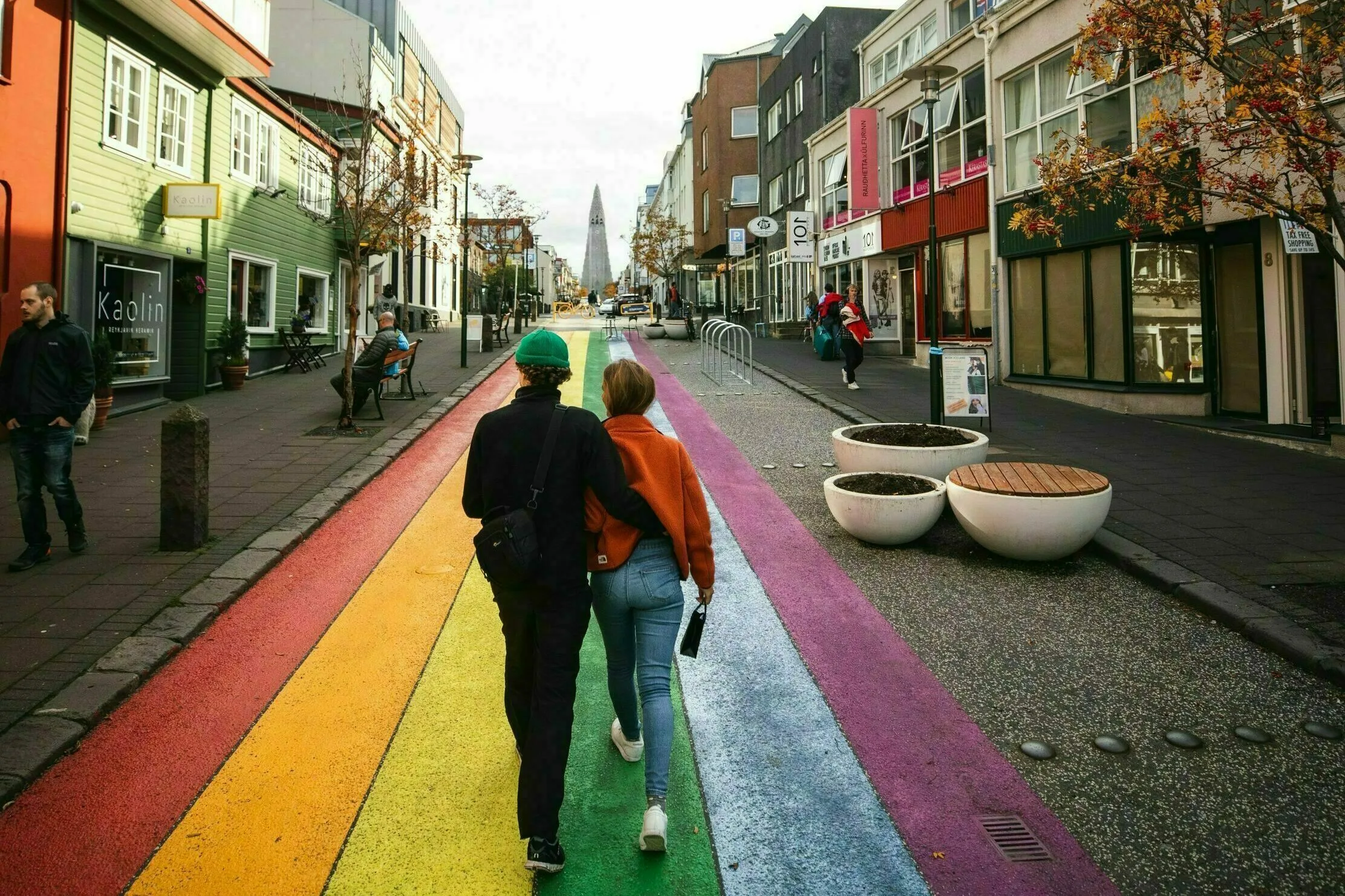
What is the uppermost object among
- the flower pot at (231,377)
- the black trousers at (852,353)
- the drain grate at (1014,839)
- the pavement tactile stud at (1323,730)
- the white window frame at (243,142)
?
the white window frame at (243,142)

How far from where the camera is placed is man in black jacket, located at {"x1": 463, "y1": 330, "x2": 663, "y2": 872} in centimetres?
312

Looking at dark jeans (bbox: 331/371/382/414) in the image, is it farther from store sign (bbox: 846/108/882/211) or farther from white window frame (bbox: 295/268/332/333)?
store sign (bbox: 846/108/882/211)

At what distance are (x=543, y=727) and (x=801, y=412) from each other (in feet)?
36.8

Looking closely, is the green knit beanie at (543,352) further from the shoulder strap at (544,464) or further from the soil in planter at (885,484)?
the soil in planter at (885,484)

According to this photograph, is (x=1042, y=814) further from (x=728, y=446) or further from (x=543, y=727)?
(x=728, y=446)

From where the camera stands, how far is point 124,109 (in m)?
14.2

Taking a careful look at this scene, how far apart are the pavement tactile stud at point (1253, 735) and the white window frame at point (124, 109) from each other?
1556cm

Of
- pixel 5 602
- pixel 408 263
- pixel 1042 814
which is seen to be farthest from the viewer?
pixel 408 263

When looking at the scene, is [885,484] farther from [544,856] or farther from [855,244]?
[855,244]

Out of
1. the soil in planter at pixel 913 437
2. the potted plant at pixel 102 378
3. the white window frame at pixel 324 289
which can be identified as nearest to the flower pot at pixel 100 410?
the potted plant at pixel 102 378

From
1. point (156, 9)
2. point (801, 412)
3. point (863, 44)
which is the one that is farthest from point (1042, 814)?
point (863, 44)

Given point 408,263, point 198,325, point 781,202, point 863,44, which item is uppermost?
point 863,44

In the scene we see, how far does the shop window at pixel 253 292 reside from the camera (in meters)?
18.7

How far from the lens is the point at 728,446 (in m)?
11.3
